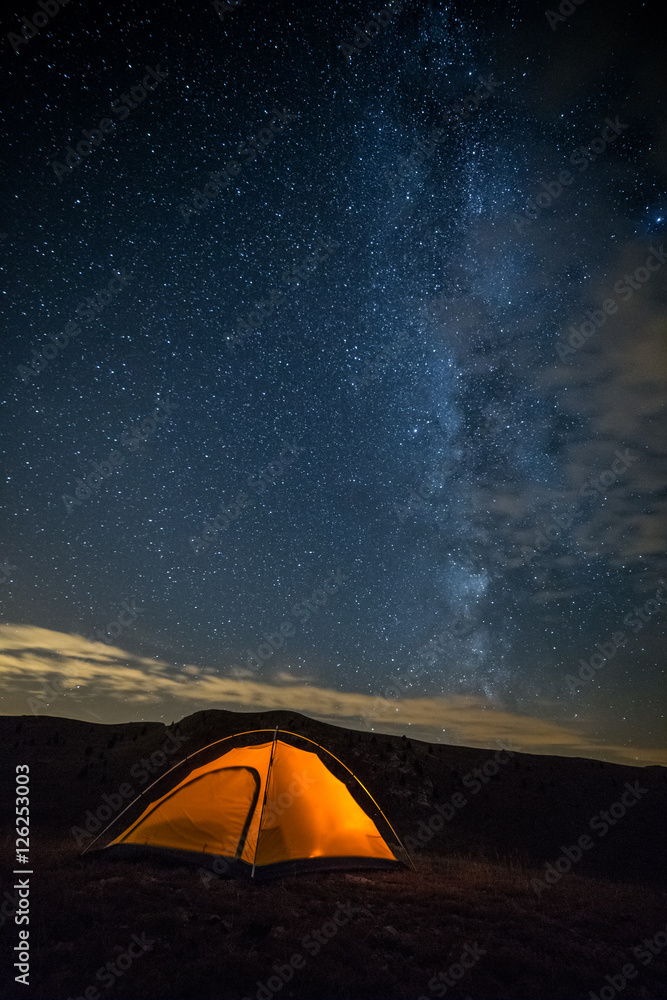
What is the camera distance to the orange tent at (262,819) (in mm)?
8859

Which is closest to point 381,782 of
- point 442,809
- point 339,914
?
point 442,809

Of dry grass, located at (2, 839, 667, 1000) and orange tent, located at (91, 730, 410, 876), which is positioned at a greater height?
orange tent, located at (91, 730, 410, 876)

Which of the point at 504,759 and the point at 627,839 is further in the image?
the point at 504,759

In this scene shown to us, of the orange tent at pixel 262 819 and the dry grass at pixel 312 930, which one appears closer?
the dry grass at pixel 312 930

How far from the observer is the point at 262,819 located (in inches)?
354

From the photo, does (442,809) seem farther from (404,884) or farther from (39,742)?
(39,742)

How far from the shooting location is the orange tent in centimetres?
886

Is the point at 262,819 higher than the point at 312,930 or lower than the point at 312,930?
higher

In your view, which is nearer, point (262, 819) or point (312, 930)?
point (312, 930)

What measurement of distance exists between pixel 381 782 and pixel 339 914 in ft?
54.7

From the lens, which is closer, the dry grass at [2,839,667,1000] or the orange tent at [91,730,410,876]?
the dry grass at [2,839,667,1000]

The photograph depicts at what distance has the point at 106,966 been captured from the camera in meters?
5.40

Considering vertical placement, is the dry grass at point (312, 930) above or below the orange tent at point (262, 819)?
below

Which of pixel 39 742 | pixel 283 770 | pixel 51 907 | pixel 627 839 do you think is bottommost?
pixel 627 839
